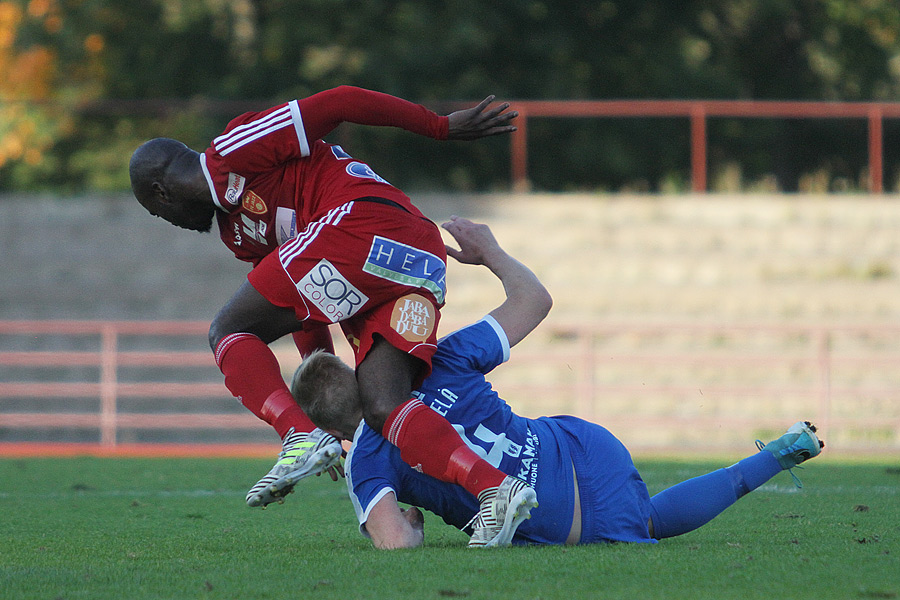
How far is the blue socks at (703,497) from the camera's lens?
3.89 m

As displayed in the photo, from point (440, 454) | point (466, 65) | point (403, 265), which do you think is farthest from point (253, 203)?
point (466, 65)

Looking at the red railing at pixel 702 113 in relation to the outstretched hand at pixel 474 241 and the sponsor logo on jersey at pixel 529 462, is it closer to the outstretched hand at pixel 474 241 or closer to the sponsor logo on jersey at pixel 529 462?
the outstretched hand at pixel 474 241

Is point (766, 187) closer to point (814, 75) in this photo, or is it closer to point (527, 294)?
point (814, 75)

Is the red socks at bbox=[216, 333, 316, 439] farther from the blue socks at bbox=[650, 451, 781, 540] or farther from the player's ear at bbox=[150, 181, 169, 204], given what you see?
the blue socks at bbox=[650, 451, 781, 540]

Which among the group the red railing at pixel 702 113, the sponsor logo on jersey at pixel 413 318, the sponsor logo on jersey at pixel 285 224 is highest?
the red railing at pixel 702 113

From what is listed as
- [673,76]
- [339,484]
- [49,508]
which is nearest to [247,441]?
[339,484]

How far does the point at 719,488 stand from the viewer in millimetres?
3908

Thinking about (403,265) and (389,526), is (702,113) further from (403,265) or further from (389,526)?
(389,526)

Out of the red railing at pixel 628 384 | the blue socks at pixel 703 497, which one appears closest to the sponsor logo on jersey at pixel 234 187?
the blue socks at pixel 703 497

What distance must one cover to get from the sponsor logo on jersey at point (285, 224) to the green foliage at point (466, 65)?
1261 centimetres

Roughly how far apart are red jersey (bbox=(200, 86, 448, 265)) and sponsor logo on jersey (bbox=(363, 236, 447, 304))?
0.22 m

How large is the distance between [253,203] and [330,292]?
0.52 meters

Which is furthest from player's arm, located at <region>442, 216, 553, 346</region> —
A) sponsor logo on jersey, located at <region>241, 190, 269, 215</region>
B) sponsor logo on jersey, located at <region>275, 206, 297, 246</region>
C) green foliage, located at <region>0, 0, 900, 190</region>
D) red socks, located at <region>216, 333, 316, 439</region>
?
green foliage, located at <region>0, 0, 900, 190</region>

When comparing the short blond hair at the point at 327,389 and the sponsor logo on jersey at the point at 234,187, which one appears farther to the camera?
the sponsor logo on jersey at the point at 234,187
